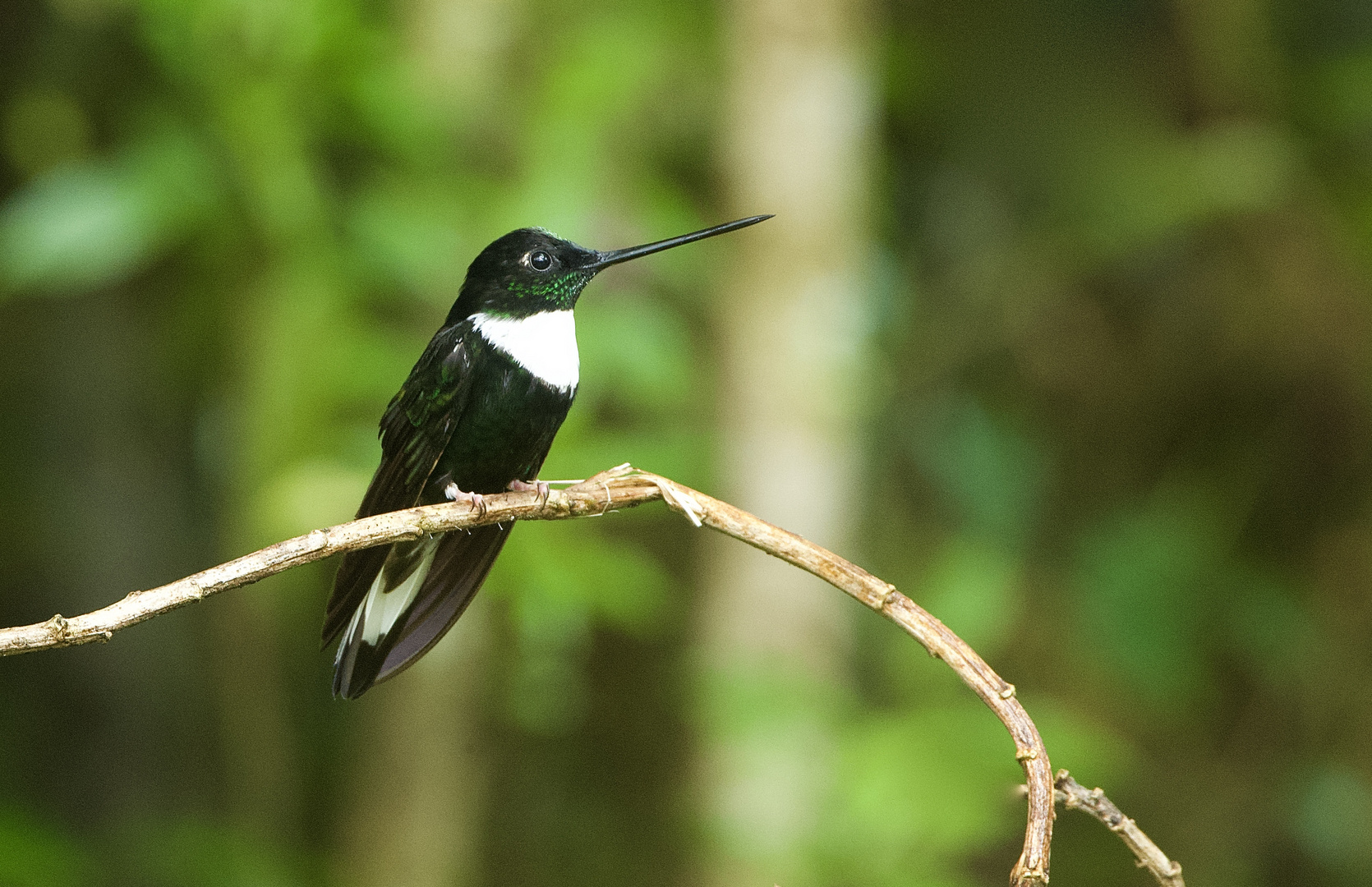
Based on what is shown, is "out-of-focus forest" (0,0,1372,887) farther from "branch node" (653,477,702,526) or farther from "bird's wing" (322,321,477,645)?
"branch node" (653,477,702,526)

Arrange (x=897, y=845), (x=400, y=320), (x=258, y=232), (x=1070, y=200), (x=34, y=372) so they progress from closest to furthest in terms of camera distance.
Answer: (x=897, y=845) < (x=258, y=232) < (x=400, y=320) < (x=34, y=372) < (x=1070, y=200)

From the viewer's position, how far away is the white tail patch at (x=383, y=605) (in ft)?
3.91

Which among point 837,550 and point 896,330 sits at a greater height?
point 896,330

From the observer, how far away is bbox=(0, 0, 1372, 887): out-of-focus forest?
282 centimetres

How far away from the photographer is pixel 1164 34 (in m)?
4.92

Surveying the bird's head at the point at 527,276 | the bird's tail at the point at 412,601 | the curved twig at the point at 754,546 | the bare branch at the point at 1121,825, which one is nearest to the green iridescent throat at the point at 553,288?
the bird's head at the point at 527,276

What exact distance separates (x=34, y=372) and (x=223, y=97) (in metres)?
1.63

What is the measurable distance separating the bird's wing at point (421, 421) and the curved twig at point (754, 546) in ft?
1.33

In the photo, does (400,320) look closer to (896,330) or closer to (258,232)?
(258,232)

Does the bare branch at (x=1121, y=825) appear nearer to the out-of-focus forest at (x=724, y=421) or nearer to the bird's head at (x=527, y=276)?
the bird's head at (x=527, y=276)

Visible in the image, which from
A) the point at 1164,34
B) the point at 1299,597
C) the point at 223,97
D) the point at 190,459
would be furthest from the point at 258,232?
the point at 1299,597

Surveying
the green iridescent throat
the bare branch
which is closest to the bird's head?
the green iridescent throat

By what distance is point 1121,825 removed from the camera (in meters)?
0.87

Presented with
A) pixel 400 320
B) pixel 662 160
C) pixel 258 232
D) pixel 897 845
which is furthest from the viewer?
pixel 662 160
